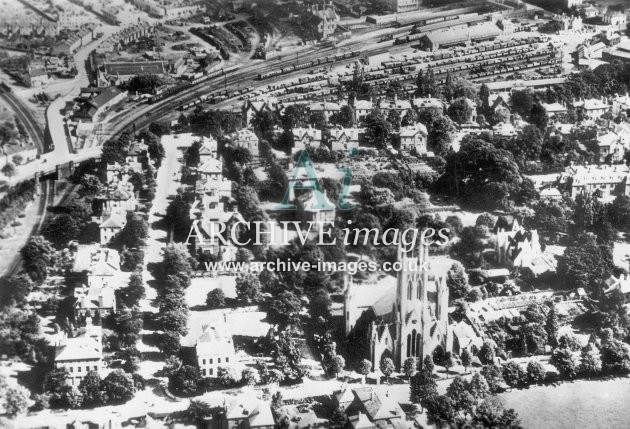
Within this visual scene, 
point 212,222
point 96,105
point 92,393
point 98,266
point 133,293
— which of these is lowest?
point 92,393

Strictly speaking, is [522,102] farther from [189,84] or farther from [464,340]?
[189,84]

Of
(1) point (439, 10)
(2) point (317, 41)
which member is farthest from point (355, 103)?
(1) point (439, 10)

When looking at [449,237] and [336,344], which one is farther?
[449,237]

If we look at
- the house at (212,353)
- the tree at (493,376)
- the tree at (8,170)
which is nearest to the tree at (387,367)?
the tree at (493,376)

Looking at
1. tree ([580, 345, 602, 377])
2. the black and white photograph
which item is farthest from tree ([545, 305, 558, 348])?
tree ([580, 345, 602, 377])

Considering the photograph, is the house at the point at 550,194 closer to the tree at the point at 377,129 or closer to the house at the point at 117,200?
the tree at the point at 377,129

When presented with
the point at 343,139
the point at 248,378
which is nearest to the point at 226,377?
the point at 248,378

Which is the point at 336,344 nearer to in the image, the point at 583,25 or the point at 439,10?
the point at 439,10
